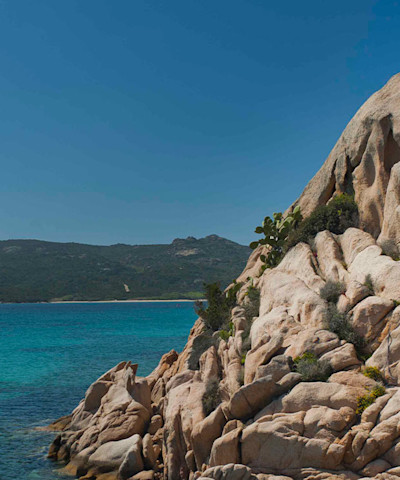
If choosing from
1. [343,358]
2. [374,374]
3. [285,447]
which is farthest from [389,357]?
[285,447]

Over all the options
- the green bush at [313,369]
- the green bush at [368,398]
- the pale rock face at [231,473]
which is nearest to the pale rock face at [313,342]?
the green bush at [313,369]

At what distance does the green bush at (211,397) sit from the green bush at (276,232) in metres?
9.17

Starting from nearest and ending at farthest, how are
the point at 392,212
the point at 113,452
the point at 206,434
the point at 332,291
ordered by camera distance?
the point at 206,434, the point at 332,291, the point at 392,212, the point at 113,452

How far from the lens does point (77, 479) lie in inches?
781

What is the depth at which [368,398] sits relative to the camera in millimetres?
13867

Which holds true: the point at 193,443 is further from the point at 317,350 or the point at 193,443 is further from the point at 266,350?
the point at 317,350

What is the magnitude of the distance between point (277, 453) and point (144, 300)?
171 metres

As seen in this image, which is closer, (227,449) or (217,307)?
(227,449)

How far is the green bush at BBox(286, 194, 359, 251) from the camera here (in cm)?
2369

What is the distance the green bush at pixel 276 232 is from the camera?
88.0 ft

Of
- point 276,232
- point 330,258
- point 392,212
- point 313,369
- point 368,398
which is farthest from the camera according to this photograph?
point 276,232

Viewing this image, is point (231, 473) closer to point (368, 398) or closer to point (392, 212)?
point (368, 398)

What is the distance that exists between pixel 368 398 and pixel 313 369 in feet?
6.70

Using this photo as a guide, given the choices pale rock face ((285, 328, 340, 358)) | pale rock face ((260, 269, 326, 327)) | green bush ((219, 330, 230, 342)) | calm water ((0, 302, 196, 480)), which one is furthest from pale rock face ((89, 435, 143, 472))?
pale rock face ((285, 328, 340, 358))
